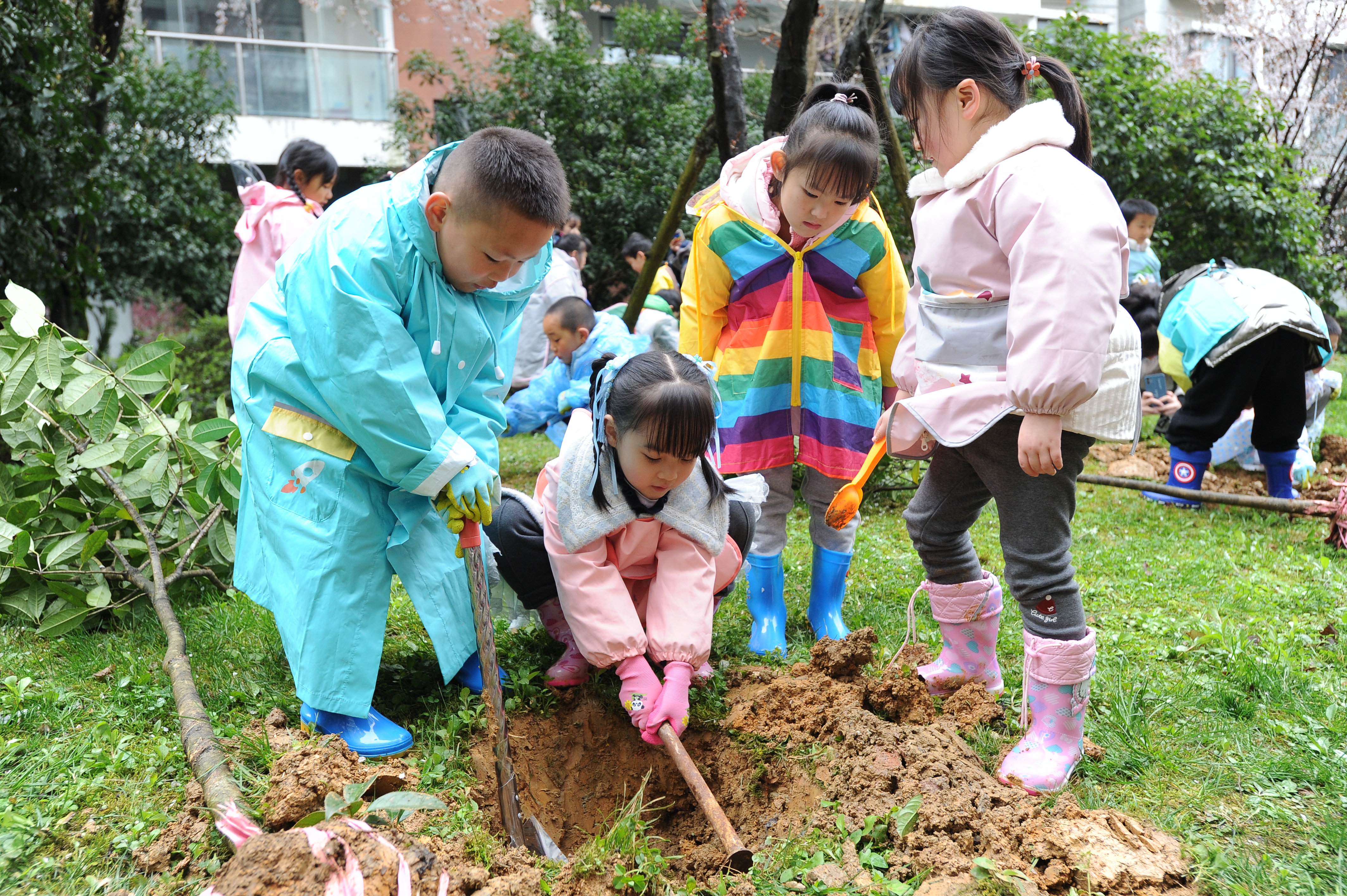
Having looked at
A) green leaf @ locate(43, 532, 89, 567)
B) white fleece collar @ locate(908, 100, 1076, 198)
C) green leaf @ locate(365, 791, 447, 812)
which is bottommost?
green leaf @ locate(43, 532, 89, 567)

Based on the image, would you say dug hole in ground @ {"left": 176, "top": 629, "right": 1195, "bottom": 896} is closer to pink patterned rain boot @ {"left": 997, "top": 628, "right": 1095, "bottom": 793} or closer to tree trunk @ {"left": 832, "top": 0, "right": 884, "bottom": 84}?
pink patterned rain boot @ {"left": 997, "top": 628, "right": 1095, "bottom": 793}

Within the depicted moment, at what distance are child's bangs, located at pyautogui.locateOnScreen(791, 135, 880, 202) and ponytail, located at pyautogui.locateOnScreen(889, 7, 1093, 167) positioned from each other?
0.42m

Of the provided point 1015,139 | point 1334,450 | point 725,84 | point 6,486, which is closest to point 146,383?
point 6,486

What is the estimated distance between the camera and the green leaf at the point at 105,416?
11.6ft

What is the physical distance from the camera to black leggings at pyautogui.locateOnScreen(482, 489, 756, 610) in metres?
2.90

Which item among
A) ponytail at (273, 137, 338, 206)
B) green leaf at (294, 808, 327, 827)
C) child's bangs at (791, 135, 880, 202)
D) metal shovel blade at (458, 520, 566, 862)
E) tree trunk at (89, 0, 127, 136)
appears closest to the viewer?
green leaf at (294, 808, 327, 827)

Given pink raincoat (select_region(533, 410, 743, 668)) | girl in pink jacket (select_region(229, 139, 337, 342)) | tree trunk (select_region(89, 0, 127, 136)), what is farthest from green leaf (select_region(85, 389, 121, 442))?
tree trunk (select_region(89, 0, 127, 136))

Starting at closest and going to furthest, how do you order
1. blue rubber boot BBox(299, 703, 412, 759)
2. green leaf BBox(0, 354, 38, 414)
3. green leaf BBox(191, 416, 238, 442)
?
blue rubber boot BBox(299, 703, 412, 759), green leaf BBox(0, 354, 38, 414), green leaf BBox(191, 416, 238, 442)

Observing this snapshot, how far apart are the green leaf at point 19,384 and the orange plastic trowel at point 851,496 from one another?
2896mm

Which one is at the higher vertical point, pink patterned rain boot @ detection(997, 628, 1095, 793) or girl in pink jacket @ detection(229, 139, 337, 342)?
girl in pink jacket @ detection(229, 139, 337, 342)

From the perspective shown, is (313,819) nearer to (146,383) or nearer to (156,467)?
(156,467)

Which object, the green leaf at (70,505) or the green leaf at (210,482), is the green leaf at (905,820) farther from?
the green leaf at (70,505)

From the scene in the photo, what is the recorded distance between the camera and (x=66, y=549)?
135 inches

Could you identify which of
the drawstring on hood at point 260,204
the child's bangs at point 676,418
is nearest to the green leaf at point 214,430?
the drawstring on hood at point 260,204
